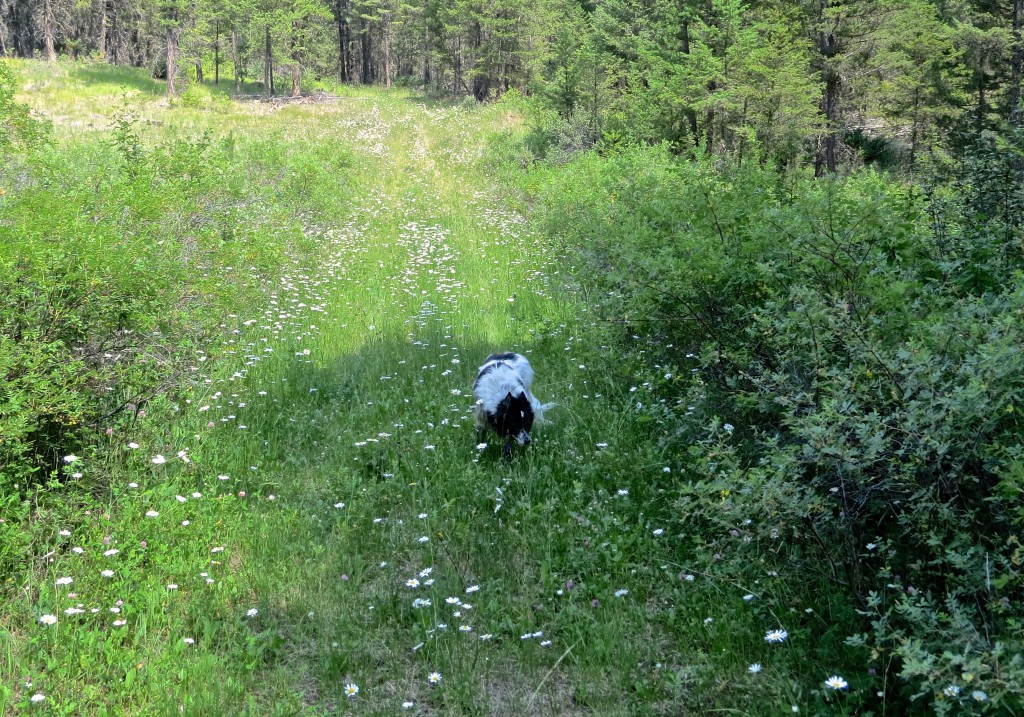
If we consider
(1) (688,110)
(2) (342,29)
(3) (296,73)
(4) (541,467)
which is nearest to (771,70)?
(1) (688,110)

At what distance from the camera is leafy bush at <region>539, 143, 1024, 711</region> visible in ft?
9.01

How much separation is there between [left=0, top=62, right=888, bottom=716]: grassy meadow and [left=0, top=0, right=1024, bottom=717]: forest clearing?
0.02 meters

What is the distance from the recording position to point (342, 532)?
4.76 meters

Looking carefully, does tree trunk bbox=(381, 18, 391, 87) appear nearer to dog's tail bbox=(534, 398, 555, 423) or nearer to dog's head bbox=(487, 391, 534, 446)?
dog's tail bbox=(534, 398, 555, 423)

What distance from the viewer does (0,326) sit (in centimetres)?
435

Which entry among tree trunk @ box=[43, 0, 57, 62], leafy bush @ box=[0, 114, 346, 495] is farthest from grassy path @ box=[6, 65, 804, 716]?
tree trunk @ box=[43, 0, 57, 62]

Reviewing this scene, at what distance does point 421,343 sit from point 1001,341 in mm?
6133

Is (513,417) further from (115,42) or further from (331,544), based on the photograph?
(115,42)

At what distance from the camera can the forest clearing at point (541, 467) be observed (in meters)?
3.11

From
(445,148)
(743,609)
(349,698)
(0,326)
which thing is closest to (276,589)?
(349,698)

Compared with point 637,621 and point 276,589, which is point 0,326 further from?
point 637,621

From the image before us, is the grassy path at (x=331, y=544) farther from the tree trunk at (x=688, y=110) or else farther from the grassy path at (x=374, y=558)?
the tree trunk at (x=688, y=110)

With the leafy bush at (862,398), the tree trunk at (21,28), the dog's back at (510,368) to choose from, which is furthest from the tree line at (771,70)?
the tree trunk at (21,28)

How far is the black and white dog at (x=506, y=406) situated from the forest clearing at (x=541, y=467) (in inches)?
6.7
